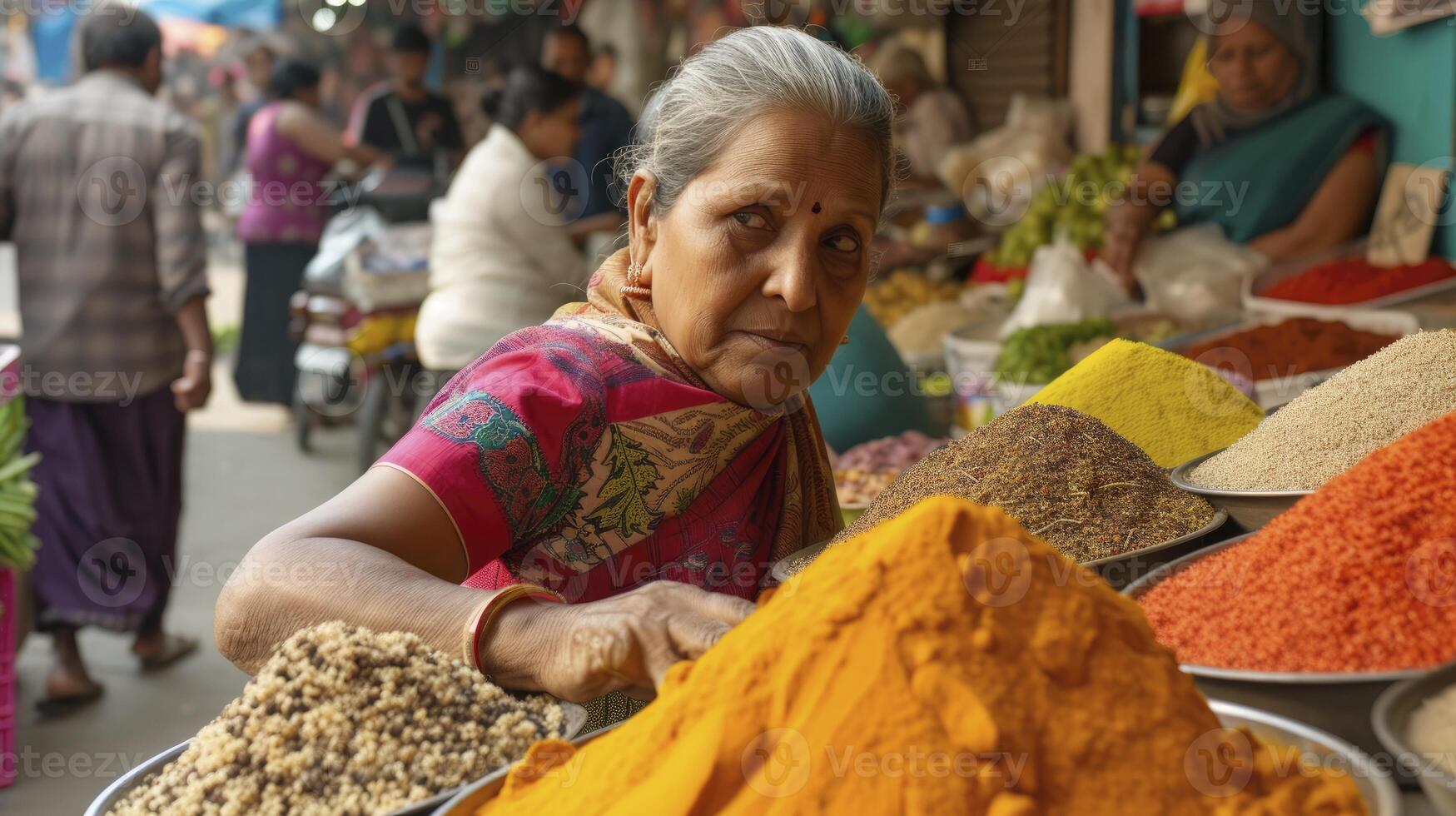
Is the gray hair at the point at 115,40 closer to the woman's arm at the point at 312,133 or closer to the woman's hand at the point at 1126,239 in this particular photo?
the woman's arm at the point at 312,133

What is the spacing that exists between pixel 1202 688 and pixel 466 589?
1.71ft

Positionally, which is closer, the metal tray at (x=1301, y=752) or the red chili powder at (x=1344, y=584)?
the metal tray at (x=1301, y=752)

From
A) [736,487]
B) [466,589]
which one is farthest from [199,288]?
[466,589]

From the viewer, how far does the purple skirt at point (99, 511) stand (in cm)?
332

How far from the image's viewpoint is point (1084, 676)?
0.72m

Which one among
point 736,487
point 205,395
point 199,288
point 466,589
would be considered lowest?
point 205,395

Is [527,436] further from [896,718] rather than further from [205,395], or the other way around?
[205,395]

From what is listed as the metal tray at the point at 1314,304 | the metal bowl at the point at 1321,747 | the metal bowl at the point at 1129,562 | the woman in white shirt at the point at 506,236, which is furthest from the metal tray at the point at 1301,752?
the woman in white shirt at the point at 506,236

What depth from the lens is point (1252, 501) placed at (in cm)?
117

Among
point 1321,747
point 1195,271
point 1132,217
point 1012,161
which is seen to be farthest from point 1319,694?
point 1012,161

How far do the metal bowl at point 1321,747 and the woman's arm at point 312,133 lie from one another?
5.50 meters

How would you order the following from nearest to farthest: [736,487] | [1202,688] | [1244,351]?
[1202,688] → [736,487] → [1244,351]

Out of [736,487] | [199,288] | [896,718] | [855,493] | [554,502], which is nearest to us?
[896,718]

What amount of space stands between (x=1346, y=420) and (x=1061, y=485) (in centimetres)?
32
